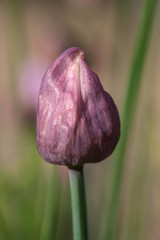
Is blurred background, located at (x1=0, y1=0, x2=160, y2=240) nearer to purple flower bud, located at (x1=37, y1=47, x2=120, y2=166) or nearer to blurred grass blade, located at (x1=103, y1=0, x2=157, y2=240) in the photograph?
blurred grass blade, located at (x1=103, y1=0, x2=157, y2=240)

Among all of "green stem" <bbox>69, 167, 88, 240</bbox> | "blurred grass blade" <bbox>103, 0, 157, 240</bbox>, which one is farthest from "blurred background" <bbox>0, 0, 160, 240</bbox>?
"green stem" <bbox>69, 167, 88, 240</bbox>

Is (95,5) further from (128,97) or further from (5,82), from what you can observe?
(128,97)

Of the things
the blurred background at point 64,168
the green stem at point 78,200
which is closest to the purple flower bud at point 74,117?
the green stem at point 78,200

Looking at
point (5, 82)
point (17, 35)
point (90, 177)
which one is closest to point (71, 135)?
point (17, 35)

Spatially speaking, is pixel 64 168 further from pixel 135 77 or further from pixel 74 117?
pixel 74 117

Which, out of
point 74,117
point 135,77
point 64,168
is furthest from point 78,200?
point 64,168

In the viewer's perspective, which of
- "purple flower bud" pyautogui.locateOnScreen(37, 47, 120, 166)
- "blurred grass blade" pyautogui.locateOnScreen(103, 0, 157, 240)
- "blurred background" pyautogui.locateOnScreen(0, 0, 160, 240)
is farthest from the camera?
"blurred background" pyautogui.locateOnScreen(0, 0, 160, 240)

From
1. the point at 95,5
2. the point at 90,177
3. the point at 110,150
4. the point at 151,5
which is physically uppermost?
the point at 95,5
